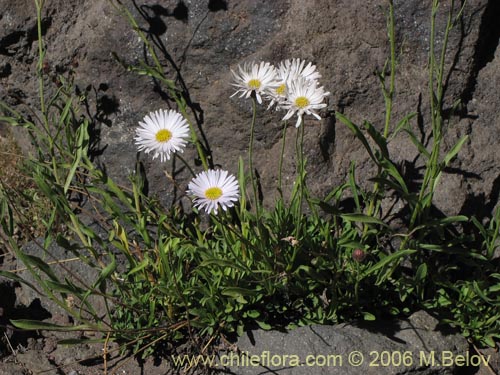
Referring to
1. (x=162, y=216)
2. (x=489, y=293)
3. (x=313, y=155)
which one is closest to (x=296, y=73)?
(x=313, y=155)

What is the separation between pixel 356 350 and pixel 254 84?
1187mm

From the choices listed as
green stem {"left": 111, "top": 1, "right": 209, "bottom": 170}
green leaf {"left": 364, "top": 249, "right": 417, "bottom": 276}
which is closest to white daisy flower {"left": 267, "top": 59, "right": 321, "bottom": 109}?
green stem {"left": 111, "top": 1, "right": 209, "bottom": 170}

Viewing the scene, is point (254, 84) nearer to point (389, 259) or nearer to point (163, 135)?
point (163, 135)

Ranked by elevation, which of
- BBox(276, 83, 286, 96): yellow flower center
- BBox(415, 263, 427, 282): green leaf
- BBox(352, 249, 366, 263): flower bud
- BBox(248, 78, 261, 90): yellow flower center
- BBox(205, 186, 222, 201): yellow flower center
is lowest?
BBox(352, 249, 366, 263): flower bud

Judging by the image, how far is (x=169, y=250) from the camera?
9.96ft

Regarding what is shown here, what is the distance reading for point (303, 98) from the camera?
2.51m

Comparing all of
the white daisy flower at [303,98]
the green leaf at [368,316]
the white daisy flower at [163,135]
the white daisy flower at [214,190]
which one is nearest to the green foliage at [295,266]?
the green leaf at [368,316]

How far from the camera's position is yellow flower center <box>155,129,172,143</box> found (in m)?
2.78

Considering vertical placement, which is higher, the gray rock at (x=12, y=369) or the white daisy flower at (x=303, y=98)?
the white daisy flower at (x=303, y=98)

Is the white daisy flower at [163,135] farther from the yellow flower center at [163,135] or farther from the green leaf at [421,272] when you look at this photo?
the green leaf at [421,272]

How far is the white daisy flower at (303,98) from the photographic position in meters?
2.48

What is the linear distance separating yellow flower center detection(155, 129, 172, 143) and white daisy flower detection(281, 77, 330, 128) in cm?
53

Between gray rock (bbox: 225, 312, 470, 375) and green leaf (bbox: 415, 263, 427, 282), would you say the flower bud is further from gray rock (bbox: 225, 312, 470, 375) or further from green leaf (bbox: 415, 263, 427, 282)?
gray rock (bbox: 225, 312, 470, 375)

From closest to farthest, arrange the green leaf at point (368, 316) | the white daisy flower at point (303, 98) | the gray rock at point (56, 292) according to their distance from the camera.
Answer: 1. the white daisy flower at point (303, 98)
2. the green leaf at point (368, 316)
3. the gray rock at point (56, 292)
